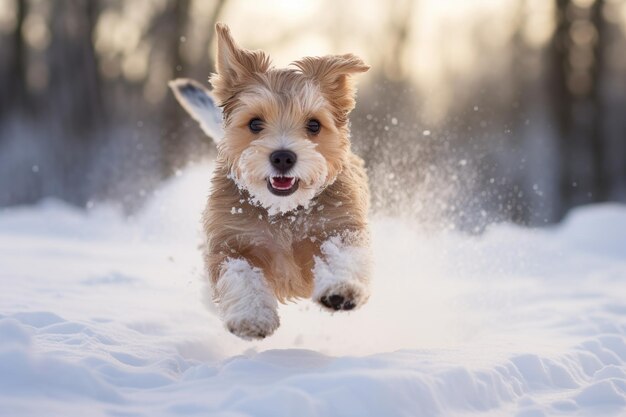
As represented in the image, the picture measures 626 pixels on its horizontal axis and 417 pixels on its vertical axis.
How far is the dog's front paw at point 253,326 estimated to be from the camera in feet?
13.3

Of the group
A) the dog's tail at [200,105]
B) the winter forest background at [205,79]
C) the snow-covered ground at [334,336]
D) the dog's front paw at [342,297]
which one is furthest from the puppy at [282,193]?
the winter forest background at [205,79]

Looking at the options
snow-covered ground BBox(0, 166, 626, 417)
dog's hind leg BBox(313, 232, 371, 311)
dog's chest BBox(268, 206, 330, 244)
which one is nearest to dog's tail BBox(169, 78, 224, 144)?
snow-covered ground BBox(0, 166, 626, 417)

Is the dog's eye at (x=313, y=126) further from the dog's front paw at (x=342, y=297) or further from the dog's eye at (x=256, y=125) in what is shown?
the dog's front paw at (x=342, y=297)

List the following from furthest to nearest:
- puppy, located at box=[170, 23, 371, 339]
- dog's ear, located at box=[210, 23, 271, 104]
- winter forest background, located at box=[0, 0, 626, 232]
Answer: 1. winter forest background, located at box=[0, 0, 626, 232]
2. dog's ear, located at box=[210, 23, 271, 104]
3. puppy, located at box=[170, 23, 371, 339]

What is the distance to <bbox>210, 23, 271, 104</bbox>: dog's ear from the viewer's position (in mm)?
4789

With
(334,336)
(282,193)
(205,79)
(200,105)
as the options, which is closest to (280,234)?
(282,193)

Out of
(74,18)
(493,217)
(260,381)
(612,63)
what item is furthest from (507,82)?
(260,381)

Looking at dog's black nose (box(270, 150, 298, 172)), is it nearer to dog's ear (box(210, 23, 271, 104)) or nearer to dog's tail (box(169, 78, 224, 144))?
dog's ear (box(210, 23, 271, 104))

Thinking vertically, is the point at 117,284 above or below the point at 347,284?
above

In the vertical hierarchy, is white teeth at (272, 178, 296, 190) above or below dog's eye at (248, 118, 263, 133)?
below

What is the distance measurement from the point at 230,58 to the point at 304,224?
1109 millimetres

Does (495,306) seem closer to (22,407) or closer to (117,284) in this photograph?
(117,284)

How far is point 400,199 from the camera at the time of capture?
29.7ft

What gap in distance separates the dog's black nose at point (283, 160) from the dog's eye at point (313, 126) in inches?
12.2
